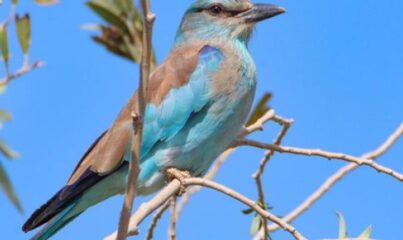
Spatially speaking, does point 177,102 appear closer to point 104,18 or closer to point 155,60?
point 155,60

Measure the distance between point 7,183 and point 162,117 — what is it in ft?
9.75

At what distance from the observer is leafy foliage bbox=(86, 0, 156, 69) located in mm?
4281

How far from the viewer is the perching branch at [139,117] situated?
96.2 inches

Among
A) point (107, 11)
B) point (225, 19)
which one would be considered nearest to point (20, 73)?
point (107, 11)

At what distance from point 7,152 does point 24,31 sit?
5.12 feet

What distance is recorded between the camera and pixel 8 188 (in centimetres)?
175

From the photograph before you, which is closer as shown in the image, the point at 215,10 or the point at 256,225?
the point at 256,225

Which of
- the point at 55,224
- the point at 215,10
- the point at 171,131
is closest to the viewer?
the point at 55,224

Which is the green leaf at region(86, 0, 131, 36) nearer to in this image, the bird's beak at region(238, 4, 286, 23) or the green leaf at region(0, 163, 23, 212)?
the bird's beak at region(238, 4, 286, 23)

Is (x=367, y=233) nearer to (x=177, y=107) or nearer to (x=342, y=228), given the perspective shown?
(x=342, y=228)

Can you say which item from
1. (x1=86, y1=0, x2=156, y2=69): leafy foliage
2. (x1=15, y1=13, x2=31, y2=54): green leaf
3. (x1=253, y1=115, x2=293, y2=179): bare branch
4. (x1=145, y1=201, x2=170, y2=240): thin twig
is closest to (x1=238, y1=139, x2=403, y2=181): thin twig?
(x1=253, y1=115, x2=293, y2=179): bare branch

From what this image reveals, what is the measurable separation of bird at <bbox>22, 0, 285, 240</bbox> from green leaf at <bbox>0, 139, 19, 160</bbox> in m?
2.51

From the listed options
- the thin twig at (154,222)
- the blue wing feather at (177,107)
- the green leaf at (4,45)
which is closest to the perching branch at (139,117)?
the green leaf at (4,45)

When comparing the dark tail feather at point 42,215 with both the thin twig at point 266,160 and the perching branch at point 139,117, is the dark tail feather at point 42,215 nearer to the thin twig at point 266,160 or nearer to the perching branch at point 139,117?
the thin twig at point 266,160
